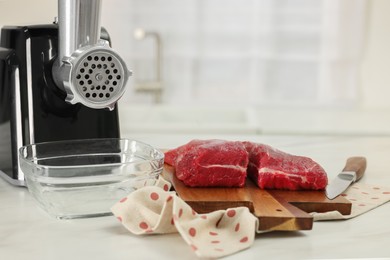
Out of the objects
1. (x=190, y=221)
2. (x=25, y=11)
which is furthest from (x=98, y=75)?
(x=25, y=11)

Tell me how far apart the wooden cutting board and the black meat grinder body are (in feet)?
0.63

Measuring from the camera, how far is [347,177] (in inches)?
41.8

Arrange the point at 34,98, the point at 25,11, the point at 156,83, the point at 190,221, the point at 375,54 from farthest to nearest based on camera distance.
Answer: the point at 375,54 < the point at 156,83 < the point at 25,11 < the point at 34,98 < the point at 190,221

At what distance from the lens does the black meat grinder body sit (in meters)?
1.01

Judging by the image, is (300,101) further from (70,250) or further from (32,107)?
(70,250)

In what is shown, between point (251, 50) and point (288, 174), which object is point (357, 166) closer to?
point (288, 174)

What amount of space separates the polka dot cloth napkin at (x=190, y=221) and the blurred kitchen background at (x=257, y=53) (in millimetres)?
1974

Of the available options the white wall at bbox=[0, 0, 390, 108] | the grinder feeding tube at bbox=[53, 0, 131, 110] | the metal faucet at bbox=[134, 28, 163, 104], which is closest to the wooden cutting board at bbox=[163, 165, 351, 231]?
the grinder feeding tube at bbox=[53, 0, 131, 110]

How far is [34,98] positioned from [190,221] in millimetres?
364

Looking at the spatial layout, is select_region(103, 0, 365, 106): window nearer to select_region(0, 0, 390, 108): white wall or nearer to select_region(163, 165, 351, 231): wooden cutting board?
select_region(0, 0, 390, 108): white wall

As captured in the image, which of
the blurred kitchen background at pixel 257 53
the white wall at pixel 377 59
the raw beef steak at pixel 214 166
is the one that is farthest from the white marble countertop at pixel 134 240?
the white wall at pixel 377 59

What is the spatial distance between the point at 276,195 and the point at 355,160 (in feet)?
1.00

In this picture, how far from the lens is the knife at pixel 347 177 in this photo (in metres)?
0.95

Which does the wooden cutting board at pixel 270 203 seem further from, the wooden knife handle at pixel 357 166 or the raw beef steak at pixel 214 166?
the wooden knife handle at pixel 357 166
